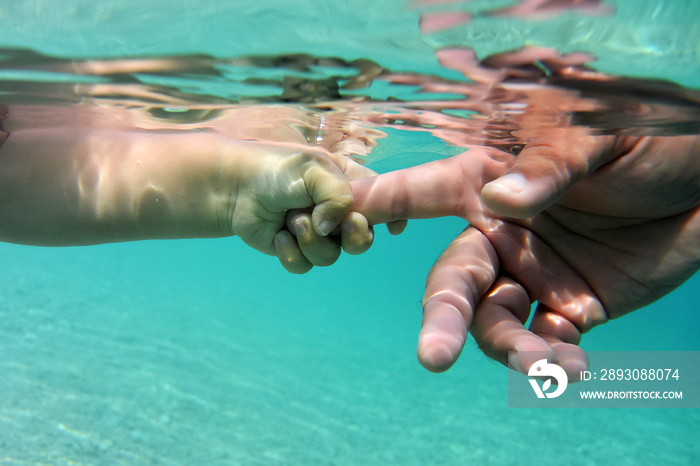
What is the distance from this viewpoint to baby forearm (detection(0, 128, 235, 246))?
10.9 feet

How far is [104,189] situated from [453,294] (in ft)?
9.84

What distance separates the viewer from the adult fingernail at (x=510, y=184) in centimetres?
203

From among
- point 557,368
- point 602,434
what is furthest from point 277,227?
point 602,434

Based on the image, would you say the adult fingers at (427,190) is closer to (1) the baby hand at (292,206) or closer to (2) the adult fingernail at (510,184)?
(1) the baby hand at (292,206)

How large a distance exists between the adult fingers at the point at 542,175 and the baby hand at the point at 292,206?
1.16m

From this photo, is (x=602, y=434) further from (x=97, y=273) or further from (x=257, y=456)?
(x=97, y=273)

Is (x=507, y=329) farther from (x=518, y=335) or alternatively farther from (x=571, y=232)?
(x=571, y=232)

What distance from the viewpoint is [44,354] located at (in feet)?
37.4

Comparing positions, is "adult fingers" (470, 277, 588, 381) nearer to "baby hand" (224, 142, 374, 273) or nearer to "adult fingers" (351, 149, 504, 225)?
"adult fingers" (351, 149, 504, 225)

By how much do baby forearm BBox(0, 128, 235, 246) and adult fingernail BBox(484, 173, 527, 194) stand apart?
2.23m

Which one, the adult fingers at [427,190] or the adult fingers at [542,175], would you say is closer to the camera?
the adult fingers at [542,175]

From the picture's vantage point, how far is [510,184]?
2064 millimetres

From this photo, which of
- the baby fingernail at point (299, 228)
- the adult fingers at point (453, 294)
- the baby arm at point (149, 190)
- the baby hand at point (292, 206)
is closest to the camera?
the adult fingers at point (453, 294)

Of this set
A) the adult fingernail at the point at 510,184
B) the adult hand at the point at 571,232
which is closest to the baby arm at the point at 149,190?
the adult hand at the point at 571,232
